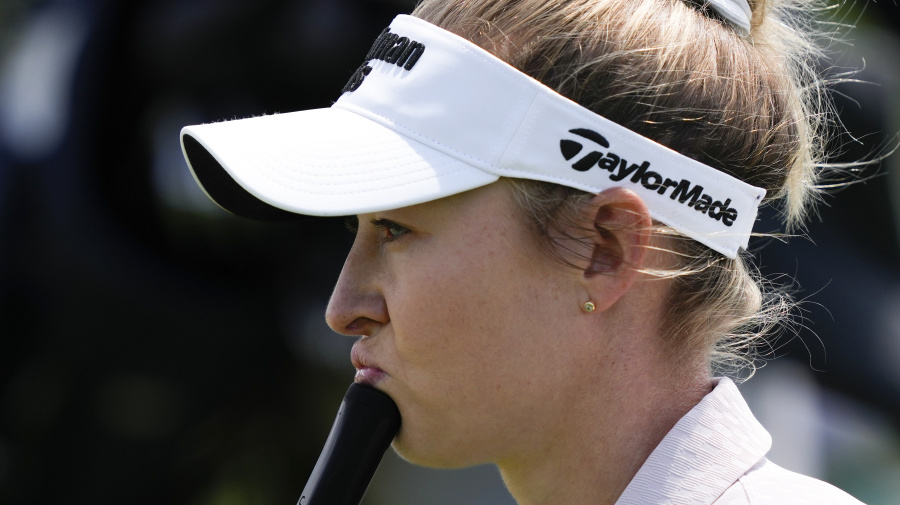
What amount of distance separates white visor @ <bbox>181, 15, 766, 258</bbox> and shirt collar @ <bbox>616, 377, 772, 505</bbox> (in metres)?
0.24

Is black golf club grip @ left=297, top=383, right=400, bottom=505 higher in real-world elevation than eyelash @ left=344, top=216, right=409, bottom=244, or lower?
lower

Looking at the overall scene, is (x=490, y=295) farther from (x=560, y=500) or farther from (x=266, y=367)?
(x=266, y=367)

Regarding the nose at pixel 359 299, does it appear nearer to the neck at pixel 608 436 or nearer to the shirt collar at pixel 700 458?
the neck at pixel 608 436

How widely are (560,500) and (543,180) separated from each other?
46 centimetres

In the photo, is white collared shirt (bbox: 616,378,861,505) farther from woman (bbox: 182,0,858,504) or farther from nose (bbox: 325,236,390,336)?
nose (bbox: 325,236,390,336)

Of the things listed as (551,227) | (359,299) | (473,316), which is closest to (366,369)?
(359,299)

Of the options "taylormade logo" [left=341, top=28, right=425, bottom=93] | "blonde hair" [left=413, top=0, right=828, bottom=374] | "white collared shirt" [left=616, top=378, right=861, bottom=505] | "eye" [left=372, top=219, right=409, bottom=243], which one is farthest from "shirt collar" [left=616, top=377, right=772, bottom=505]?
"taylormade logo" [left=341, top=28, right=425, bottom=93]

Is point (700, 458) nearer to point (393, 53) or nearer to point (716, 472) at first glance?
point (716, 472)

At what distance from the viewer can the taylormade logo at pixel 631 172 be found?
119cm

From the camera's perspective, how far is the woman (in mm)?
1187

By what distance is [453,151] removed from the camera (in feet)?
3.89

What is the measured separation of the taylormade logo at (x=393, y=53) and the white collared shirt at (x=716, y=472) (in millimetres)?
619

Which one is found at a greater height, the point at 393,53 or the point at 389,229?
the point at 393,53

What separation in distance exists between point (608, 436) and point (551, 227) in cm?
30
